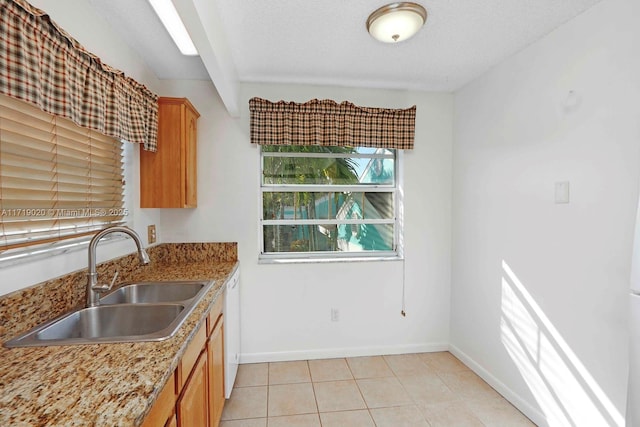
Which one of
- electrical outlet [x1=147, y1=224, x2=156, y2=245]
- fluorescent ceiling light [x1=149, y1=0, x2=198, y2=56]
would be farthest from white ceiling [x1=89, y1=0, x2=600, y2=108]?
electrical outlet [x1=147, y1=224, x2=156, y2=245]

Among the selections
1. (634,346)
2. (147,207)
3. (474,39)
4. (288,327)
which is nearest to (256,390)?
(288,327)

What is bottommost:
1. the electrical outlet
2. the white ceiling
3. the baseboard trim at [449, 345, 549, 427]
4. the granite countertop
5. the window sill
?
the baseboard trim at [449, 345, 549, 427]

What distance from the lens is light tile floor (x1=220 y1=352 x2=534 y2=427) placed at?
6.49ft

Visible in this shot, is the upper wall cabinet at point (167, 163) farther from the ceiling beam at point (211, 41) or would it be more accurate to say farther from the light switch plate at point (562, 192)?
the light switch plate at point (562, 192)

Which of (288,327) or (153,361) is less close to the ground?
(153,361)

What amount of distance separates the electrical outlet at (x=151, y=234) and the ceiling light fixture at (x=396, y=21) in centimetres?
208

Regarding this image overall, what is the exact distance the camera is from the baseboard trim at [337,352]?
2.71 meters

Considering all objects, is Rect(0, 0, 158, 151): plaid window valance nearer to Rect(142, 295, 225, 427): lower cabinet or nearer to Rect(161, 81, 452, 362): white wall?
Rect(161, 81, 452, 362): white wall

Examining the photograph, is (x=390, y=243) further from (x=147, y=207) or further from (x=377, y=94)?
(x=147, y=207)

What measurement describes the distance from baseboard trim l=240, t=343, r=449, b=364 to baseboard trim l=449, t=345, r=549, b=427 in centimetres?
27

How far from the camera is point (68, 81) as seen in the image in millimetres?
1295

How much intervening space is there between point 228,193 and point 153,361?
6.04 feet

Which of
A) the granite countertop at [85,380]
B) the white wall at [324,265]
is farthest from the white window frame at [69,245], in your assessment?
the white wall at [324,265]

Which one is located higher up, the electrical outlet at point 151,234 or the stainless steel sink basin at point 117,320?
the electrical outlet at point 151,234
